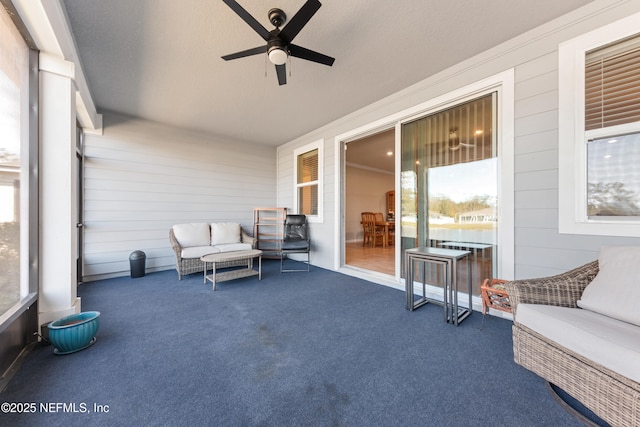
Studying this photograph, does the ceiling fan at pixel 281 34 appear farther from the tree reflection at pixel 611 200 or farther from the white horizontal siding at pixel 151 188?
the white horizontal siding at pixel 151 188

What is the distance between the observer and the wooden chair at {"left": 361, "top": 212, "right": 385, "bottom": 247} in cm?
761

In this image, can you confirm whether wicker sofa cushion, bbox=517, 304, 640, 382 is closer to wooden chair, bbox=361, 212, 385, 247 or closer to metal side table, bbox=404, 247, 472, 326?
metal side table, bbox=404, 247, 472, 326

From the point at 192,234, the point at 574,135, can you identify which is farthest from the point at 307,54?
the point at 192,234

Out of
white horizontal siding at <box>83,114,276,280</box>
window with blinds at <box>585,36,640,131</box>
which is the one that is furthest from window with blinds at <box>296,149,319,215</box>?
window with blinds at <box>585,36,640,131</box>

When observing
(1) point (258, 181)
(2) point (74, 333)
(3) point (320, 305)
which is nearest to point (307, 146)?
(1) point (258, 181)

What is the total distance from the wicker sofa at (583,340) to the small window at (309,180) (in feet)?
11.7

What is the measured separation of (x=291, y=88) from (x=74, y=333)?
3380mm

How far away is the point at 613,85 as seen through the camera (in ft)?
6.34

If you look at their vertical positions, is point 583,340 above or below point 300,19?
below

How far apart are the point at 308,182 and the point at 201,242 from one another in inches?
94.4

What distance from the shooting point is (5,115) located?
5.62 ft

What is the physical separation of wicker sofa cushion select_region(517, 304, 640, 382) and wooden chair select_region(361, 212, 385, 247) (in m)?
6.05

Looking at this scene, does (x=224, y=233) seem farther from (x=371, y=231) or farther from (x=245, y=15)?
(x=371, y=231)

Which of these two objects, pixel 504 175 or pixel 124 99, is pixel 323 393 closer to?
pixel 504 175
